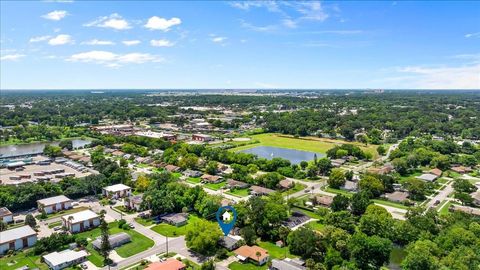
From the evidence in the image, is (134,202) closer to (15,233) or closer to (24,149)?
(15,233)

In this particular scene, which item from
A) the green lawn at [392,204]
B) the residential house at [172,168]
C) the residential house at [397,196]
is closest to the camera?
the green lawn at [392,204]

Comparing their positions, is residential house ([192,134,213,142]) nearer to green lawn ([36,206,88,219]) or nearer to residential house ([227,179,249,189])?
residential house ([227,179,249,189])

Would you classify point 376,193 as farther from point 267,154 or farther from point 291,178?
point 267,154

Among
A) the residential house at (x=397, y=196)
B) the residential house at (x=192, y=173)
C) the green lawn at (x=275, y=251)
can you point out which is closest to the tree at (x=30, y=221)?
the green lawn at (x=275, y=251)

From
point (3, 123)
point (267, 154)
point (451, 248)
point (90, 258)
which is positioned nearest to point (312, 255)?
point (451, 248)

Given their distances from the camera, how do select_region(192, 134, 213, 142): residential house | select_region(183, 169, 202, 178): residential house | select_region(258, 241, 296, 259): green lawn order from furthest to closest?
select_region(192, 134, 213, 142): residential house → select_region(183, 169, 202, 178): residential house → select_region(258, 241, 296, 259): green lawn

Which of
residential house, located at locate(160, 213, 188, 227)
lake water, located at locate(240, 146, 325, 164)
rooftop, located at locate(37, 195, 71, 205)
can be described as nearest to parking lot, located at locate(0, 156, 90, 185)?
rooftop, located at locate(37, 195, 71, 205)

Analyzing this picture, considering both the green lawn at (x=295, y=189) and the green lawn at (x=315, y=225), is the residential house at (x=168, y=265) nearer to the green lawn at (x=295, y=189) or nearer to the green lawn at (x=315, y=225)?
the green lawn at (x=315, y=225)
